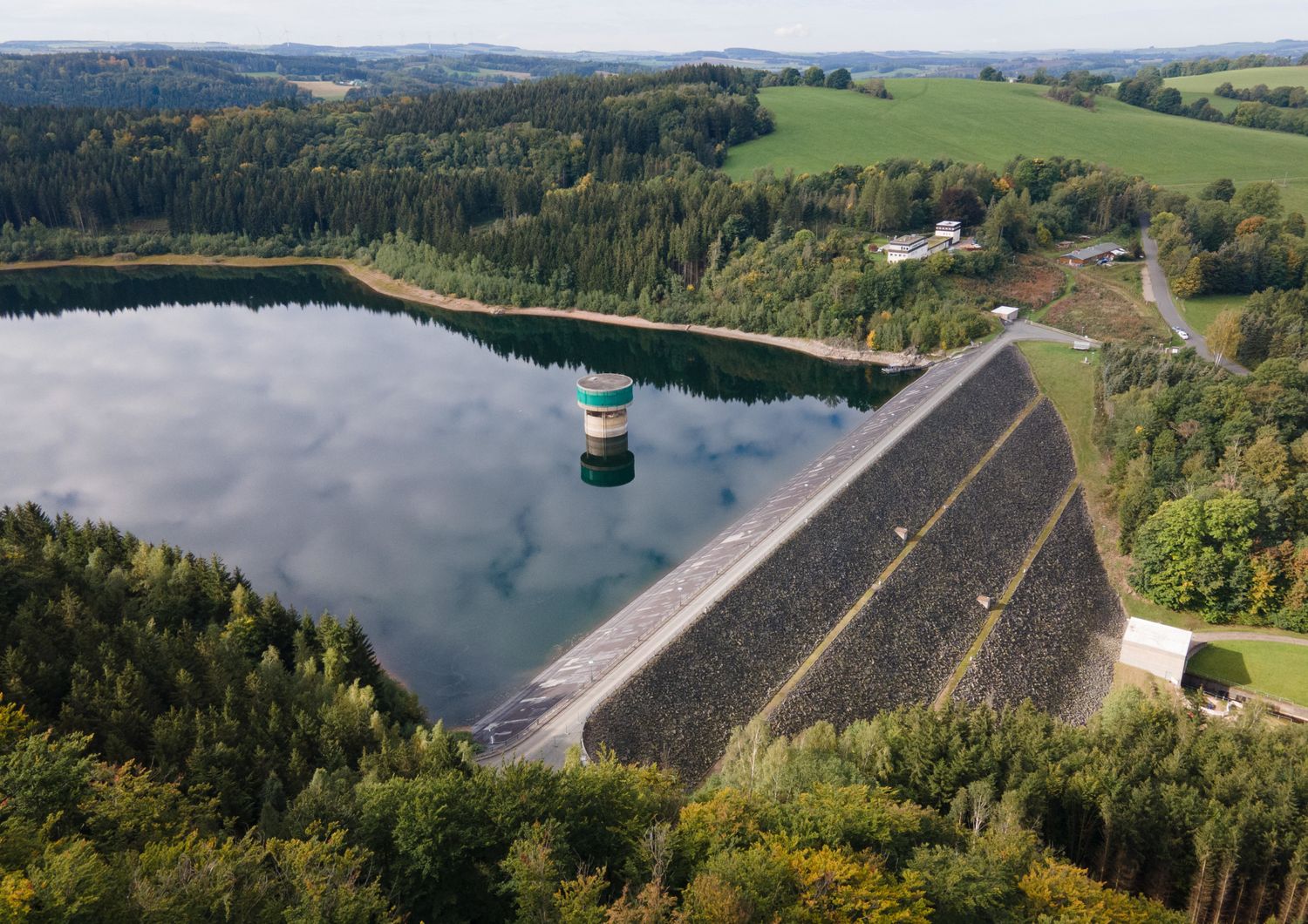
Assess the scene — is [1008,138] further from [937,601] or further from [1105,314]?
[937,601]

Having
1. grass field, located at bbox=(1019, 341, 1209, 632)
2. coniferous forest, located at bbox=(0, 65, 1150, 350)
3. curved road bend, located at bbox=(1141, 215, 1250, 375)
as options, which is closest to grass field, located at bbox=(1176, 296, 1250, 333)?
curved road bend, located at bbox=(1141, 215, 1250, 375)

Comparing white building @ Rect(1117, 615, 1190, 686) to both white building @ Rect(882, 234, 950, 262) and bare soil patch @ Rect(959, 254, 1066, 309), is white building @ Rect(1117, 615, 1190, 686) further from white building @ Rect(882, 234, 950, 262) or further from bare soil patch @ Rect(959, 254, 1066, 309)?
white building @ Rect(882, 234, 950, 262)

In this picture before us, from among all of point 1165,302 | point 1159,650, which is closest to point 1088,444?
point 1159,650

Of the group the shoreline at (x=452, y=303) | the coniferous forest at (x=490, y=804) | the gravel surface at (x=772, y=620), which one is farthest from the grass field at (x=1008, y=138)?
the coniferous forest at (x=490, y=804)

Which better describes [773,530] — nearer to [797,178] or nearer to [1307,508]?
[1307,508]

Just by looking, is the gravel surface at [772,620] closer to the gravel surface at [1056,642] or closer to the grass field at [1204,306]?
the gravel surface at [1056,642]
